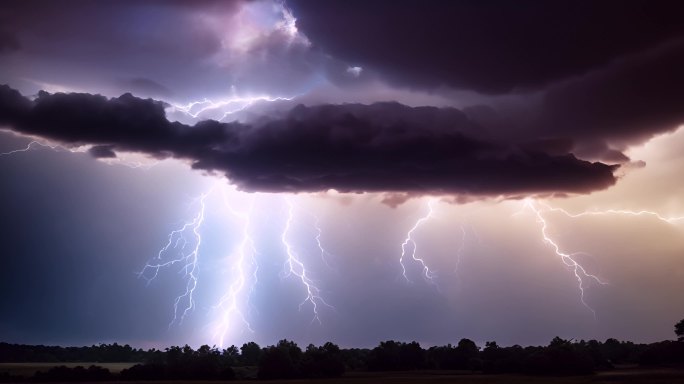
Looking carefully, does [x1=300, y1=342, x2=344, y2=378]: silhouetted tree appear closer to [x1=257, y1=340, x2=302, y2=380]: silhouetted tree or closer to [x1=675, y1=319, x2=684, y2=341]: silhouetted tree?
[x1=257, y1=340, x2=302, y2=380]: silhouetted tree

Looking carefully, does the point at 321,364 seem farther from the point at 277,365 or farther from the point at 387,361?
the point at 387,361

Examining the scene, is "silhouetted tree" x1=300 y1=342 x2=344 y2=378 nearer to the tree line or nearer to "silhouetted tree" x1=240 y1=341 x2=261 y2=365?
the tree line

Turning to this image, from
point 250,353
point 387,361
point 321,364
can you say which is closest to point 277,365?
point 321,364

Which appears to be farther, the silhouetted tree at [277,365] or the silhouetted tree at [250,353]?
the silhouetted tree at [250,353]

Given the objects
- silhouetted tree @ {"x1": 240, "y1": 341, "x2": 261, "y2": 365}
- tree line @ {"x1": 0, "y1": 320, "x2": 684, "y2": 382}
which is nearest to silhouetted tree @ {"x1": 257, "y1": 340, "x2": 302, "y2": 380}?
tree line @ {"x1": 0, "y1": 320, "x2": 684, "y2": 382}

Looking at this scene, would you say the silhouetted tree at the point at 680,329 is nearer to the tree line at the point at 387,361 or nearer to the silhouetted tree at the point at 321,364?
the tree line at the point at 387,361

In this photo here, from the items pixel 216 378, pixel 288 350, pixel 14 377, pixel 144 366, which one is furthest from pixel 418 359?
pixel 14 377

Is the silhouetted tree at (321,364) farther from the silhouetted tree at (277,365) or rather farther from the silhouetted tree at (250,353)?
the silhouetted tree at (250,353)

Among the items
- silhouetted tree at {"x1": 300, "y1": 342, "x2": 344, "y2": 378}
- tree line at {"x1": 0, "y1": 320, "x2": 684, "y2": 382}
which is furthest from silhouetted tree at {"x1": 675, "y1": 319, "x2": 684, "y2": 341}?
silhouetted tree at {"x1": 300, "y1": 342, "x2": 344, "y2": 378}

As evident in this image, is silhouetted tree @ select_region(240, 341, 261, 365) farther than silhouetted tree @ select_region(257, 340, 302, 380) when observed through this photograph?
Yes

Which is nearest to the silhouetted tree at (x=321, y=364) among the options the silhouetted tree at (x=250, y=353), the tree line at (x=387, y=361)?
the tree line at (x=387, y=361)

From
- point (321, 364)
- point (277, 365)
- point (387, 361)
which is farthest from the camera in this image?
point (387, 361)

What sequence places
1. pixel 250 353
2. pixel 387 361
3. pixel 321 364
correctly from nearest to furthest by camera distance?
pixel 321 364
pixel 387 361
pixel 250 353

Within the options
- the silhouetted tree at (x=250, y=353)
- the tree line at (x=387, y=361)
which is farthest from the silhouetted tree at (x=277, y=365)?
the silhouetted tree at (x=250, y=353)
